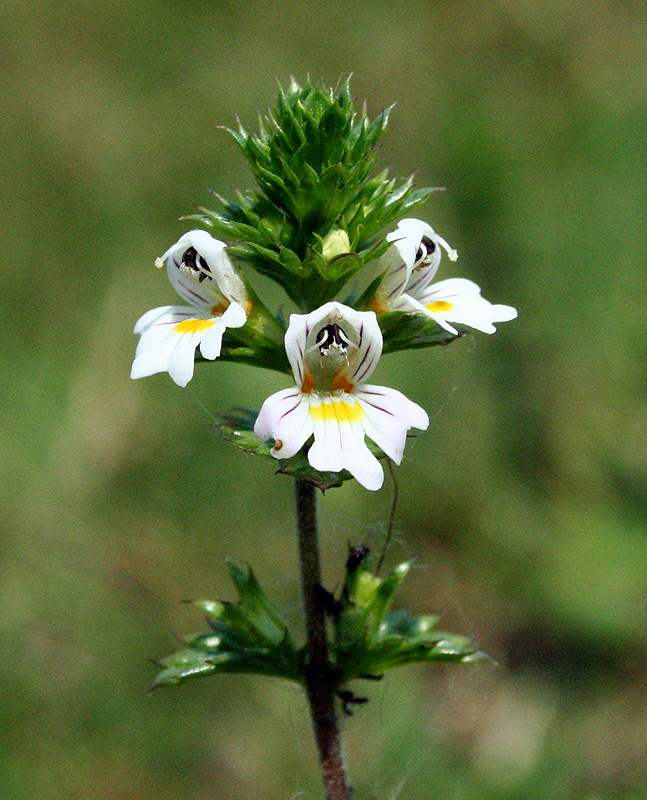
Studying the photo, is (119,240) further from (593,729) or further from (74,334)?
(593,729)

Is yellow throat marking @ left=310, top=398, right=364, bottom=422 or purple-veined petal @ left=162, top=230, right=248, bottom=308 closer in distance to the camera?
yellow throat marking @ left=310, top=398, right=364, bottom=422

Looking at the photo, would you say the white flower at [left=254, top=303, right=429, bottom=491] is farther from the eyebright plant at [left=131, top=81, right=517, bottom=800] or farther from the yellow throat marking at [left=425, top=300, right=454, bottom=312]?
the yellow throat marking at [left=425, top=300, right=454, bottom=312]

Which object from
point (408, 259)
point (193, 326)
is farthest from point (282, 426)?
point (408, 259)

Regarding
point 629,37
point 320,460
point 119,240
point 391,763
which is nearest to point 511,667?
point 391,763

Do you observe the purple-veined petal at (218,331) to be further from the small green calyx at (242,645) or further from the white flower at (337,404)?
the small green calyx at (242,645)

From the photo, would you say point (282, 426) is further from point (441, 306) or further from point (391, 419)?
point (441, 306)

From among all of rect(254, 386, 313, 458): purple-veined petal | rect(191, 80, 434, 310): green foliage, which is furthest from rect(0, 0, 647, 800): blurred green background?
rect(191, 80, 434, 310): green foliage
